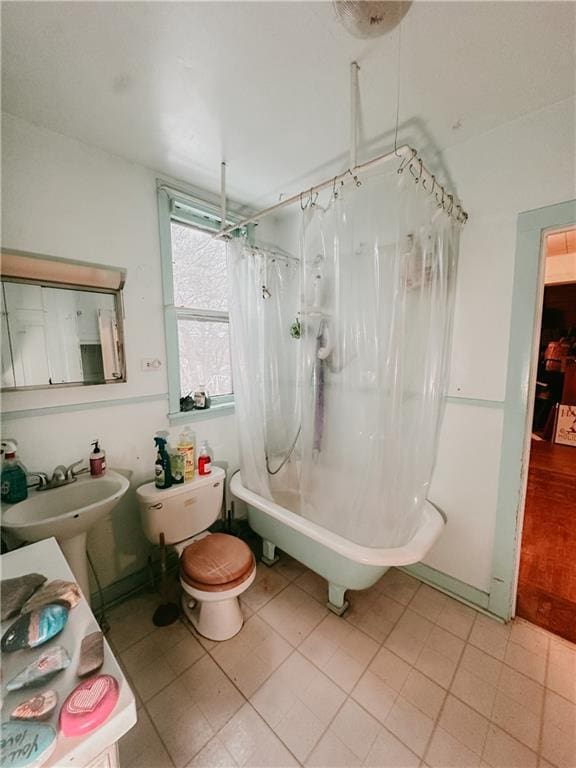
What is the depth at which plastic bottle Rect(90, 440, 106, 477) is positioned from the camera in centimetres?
143

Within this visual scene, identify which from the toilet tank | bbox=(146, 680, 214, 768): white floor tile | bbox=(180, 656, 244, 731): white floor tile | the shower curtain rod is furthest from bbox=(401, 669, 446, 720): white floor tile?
the shower curtain rod

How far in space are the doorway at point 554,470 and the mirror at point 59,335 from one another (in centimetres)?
208

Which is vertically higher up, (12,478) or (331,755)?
(12,478)

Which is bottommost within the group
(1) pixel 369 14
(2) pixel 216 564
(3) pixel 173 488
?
(2) pixel 216 564

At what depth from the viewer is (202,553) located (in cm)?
151

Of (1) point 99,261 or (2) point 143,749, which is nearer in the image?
(2) point 143,749

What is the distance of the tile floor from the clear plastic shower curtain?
1.77 ft

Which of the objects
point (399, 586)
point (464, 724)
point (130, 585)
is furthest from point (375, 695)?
point (130, 585)

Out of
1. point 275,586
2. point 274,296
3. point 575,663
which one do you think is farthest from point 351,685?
point 274,296

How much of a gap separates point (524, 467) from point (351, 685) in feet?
4.15

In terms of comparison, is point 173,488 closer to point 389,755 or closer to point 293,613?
point 293,613

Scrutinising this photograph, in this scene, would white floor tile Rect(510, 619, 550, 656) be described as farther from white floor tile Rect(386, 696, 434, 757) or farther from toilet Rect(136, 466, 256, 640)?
toilet Rect(136, 466, 256, 640)

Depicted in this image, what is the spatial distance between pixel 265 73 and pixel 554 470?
4.30m

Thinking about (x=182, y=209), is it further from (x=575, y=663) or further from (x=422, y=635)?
(x=575, y=663)
